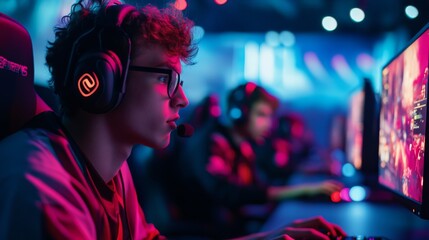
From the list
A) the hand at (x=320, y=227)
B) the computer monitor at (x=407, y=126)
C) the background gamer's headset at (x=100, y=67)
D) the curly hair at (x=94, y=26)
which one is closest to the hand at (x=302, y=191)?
the computer monitor at (x=407, y=126)

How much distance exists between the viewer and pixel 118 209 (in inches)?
45.3

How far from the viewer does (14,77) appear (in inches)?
38.9

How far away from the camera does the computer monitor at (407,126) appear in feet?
3.37

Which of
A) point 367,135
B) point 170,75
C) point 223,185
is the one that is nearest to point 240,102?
point 223,185

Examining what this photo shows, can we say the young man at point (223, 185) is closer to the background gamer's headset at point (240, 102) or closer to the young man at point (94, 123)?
the background gamer's headset at point (240, 102)

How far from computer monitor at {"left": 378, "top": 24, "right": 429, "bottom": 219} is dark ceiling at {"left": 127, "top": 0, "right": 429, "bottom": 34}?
272 cm

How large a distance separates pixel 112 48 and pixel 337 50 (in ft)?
15.3

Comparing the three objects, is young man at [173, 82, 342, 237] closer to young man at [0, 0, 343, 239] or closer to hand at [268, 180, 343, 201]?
hand at [268, 180, 343, 201]

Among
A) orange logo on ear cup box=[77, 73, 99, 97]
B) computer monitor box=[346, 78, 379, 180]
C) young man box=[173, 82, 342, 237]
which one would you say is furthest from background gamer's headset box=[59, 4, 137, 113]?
computer monitor box=[346, 78, 379, 180]

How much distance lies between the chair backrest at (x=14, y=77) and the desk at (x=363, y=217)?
103 cm

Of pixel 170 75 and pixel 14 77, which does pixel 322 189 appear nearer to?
pixel 170 75

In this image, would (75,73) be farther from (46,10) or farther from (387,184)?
(46,10)

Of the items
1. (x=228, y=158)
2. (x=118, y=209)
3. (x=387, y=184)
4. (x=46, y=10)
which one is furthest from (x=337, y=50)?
(x=118, y=209)

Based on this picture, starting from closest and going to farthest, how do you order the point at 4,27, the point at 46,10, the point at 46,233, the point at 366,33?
the point at 46,233 < the point at 4,27 < the point at 46,10 < the point at 366,33
